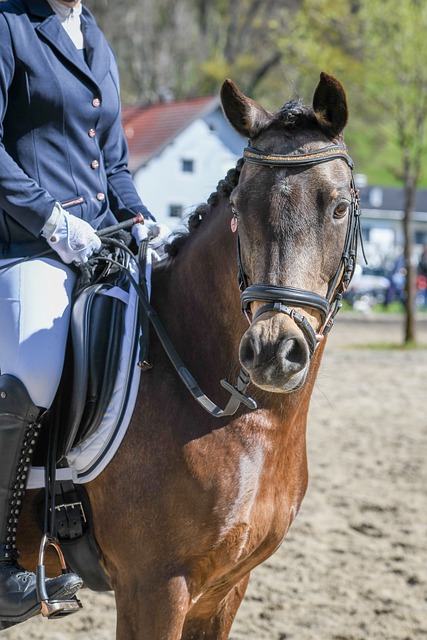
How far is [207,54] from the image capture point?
34.6 metres

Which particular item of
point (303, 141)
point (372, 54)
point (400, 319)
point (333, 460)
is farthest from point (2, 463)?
point (400, 319)

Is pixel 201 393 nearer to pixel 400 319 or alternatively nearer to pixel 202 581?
pixel 202 581

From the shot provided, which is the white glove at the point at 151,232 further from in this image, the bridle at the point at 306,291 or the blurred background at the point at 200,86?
the blurred background at the point at 200,86

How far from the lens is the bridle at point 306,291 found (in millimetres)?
2557

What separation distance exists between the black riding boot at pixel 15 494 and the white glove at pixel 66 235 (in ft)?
1.53

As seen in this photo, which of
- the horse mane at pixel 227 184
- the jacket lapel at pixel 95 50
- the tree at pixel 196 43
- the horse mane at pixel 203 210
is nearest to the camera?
the horse mane at pixel 227 184

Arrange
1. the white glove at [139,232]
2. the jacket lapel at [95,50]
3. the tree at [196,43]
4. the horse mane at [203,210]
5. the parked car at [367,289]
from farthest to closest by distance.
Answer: the tree at [196,43]
the parked car at [367,289]
the white glove at [139,232]
the jacket lapel at [95,50]
the horse mane at [203,210]

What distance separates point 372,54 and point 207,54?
58.3 ft

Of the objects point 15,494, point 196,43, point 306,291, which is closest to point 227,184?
point 306,291

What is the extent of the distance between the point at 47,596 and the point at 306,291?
4.36 ft

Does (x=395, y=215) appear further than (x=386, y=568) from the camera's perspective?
Yes

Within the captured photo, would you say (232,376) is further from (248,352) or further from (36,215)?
(36,215)

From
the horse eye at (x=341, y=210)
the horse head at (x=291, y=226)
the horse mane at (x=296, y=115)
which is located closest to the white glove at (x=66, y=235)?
the horse head at (x=291, y=226)

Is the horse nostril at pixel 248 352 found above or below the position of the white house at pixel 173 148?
below
